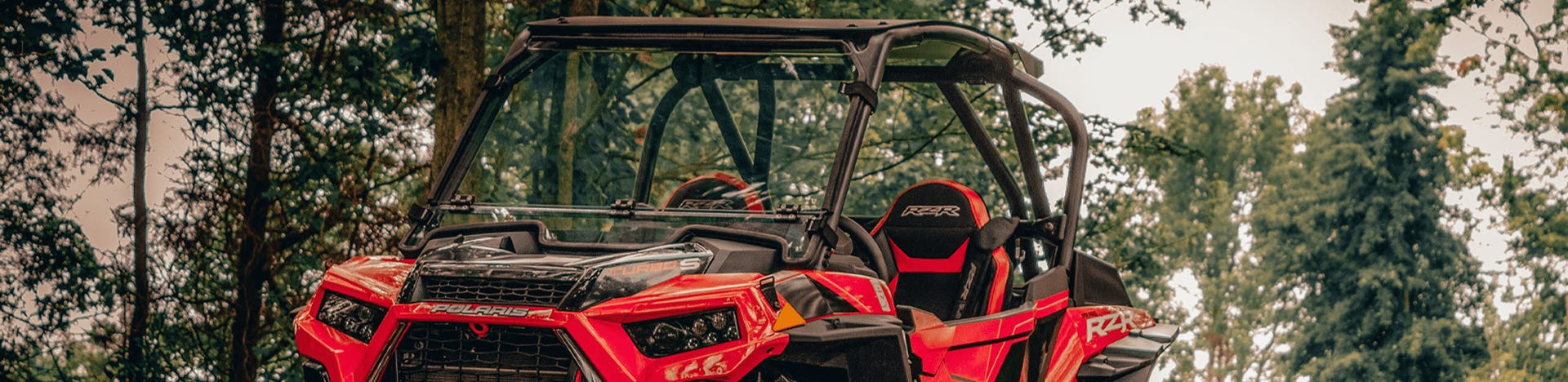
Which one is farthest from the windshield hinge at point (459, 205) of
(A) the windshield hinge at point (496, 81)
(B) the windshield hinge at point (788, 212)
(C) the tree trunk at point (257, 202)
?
(C) the tree trunk at point (257, 202)

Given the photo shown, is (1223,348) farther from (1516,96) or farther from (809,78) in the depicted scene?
(809,78)

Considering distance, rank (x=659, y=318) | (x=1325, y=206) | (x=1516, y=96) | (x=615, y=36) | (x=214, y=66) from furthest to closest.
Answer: (x=1325, y=206)
(x=1516, y=96)
(x=214, y=66)
(x=615, y=36)
(x=659, y=318)

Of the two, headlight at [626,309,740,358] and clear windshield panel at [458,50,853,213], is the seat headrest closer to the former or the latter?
clear windshield panel at [458,50,853,213]

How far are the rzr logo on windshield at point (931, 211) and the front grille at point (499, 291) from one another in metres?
2.85

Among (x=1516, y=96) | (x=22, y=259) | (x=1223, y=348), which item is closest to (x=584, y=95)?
(x=22, y=259)

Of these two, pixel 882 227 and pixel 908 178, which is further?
pixel 908 178

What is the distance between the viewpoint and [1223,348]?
→ 5403 cm

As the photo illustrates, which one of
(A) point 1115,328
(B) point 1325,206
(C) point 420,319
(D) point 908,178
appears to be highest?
(B) point 1325,206

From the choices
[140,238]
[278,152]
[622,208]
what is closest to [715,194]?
[622,208]

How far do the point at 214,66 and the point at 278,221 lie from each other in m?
1.18

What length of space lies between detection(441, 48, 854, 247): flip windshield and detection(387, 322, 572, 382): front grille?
25.3 inches

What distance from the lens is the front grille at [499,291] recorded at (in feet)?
15.7

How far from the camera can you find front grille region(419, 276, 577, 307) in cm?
479

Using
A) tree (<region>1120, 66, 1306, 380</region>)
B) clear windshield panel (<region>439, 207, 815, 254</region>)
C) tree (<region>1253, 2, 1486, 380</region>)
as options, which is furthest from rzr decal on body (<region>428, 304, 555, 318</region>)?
tree (<region>1120, 66, 1306, 380</region>)
